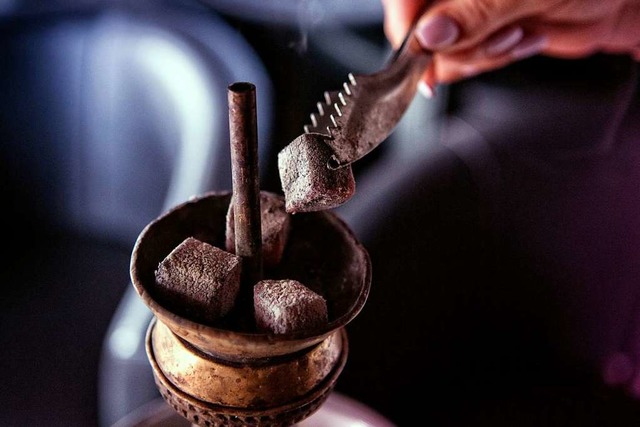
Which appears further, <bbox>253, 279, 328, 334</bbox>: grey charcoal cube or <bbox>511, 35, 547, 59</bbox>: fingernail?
<bbox>511, 35, 547, 59</bbox>: fingernail

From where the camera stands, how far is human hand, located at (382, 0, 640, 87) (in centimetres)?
72

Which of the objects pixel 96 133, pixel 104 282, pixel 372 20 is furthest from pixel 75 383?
pixel 372 20

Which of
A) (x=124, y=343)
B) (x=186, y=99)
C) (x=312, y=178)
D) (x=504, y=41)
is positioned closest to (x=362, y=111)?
(x=312, y=178)

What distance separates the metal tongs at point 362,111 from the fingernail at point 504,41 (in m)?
0.30

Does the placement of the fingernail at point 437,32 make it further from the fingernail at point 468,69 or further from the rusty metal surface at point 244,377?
the rusty metal surface at point 244,377

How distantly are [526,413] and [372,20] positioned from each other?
0.95m

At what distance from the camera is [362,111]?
0.41 metres

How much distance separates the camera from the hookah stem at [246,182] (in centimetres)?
31

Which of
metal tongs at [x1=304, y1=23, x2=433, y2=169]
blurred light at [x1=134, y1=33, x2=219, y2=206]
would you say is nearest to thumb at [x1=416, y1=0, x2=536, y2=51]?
metal tongs at [x1=304, y1=23, x2=433, y2=169]

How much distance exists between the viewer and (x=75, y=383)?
1102 millimetres

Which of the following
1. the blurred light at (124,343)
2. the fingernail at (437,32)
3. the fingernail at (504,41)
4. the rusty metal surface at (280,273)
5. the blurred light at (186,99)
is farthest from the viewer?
the blurred light at (186,99)

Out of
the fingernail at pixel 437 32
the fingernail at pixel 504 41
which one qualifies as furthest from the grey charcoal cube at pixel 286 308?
the fingernail at pixel 504 41

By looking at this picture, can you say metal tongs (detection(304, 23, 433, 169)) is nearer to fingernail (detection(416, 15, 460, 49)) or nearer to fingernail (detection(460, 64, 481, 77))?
fingernail (detection(416, 15, 460, 49))

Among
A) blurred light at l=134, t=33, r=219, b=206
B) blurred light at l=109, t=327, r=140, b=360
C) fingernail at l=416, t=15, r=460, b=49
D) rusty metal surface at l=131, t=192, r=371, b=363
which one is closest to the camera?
rusty metal surface at l=131, t=192, r=371, b=363
